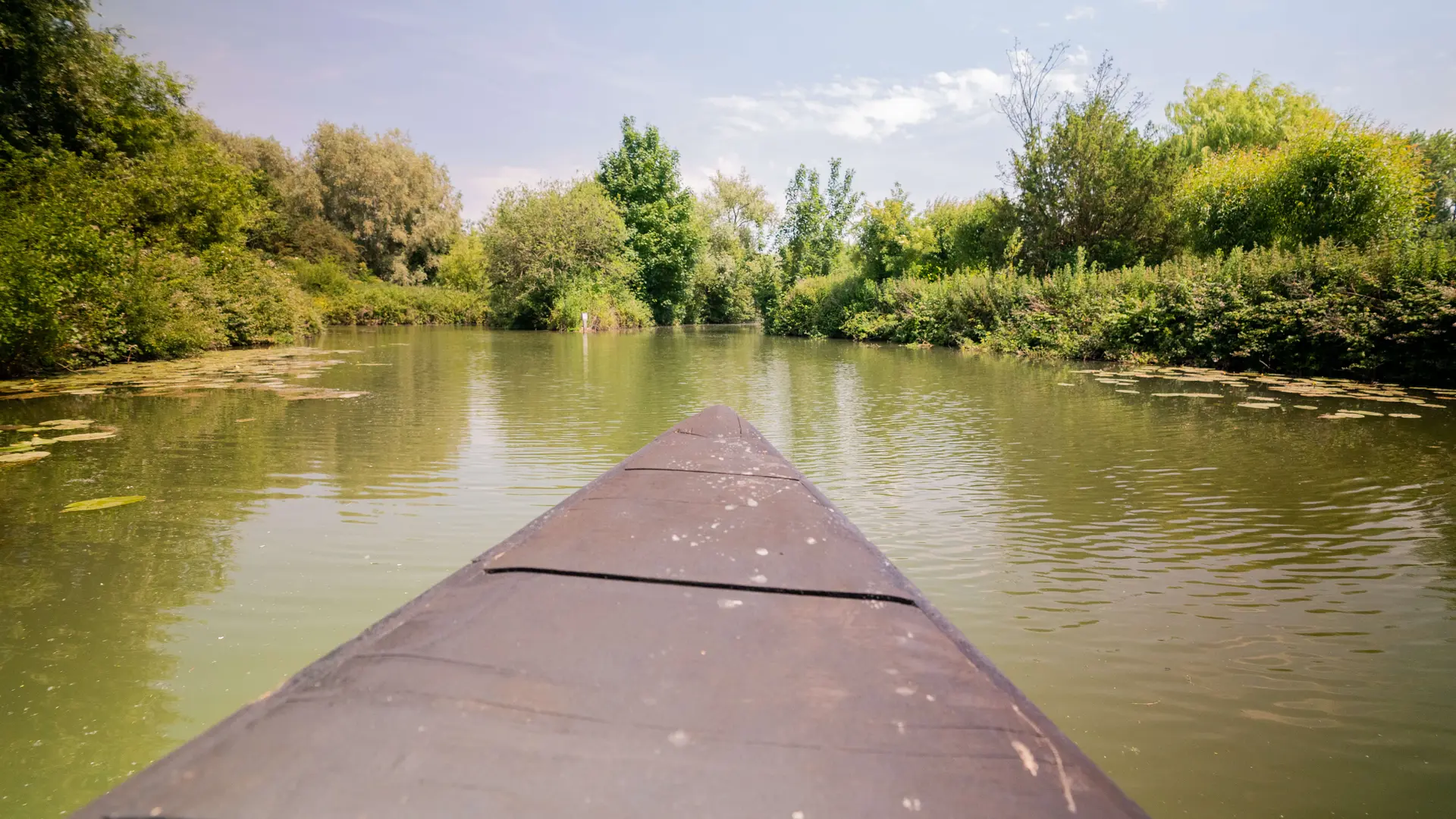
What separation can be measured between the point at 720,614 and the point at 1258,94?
43.6 meters

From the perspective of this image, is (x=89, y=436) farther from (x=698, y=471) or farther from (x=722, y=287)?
(x=722, y=287)

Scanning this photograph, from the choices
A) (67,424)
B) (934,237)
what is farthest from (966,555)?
(934,237)

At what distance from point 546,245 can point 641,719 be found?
30520 mm

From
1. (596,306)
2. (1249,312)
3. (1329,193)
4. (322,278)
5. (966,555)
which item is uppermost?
(1329,193)

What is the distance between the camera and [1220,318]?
40.5 ft

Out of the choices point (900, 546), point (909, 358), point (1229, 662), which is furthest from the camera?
point (909, 358)

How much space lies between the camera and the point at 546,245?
97.3 ft

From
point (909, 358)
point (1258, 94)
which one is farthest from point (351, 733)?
point (1258, 94)

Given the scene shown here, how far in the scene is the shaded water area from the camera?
1977 mm

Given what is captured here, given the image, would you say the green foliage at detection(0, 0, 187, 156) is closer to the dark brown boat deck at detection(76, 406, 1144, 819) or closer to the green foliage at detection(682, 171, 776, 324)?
the dark brown boat deck at detection(76, 406, 1144, 819)

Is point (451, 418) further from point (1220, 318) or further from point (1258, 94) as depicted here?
point (1258, 94)

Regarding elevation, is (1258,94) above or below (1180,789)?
above

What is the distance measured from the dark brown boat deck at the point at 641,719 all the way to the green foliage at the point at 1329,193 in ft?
54.0

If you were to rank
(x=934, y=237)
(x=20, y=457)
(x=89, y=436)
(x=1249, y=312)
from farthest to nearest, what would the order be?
(x=934, y=237) → (x=1249, y=312) → (x=89, y=436) → (x=20, y=457)
